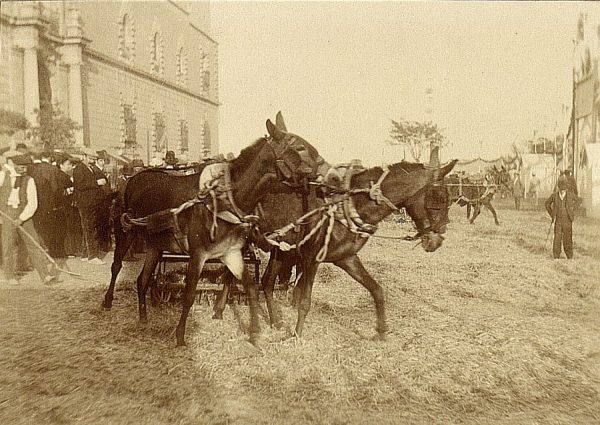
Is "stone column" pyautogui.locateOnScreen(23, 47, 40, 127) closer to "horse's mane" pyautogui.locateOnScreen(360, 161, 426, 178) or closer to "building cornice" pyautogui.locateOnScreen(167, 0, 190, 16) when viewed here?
"building cornice" pyautogui.locateOnScreen(167, 0, 190, 16)

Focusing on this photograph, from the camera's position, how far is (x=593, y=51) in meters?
8.30

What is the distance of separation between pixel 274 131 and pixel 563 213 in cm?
602

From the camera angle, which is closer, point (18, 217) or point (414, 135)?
point (18, 217)

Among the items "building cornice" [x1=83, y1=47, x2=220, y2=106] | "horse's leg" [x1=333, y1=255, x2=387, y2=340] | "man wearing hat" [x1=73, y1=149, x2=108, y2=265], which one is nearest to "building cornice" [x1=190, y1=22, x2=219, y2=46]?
"building cornice" [x1=83, y1=47, x2=220, y2=106]

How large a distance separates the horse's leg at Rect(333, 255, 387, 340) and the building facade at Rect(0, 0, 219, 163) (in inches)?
63.1

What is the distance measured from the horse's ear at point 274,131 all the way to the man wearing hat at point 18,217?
6.40 ft

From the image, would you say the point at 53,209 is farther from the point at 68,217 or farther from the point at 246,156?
the point at 246,156

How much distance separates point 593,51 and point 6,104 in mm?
7840

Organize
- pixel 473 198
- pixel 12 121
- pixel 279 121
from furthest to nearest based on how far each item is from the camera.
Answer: pixel 473 198 → pixel 279 121 → pixel 12 121

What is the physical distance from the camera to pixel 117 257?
5734mm

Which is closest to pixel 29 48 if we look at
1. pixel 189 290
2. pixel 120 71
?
pixel 120 71

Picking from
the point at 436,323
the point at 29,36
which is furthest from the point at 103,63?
the point at 436,323

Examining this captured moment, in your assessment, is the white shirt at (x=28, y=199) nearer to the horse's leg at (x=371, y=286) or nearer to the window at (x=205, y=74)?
the window at (x=205, y=74)

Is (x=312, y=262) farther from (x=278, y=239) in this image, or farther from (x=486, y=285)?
(x=486, y=285)
